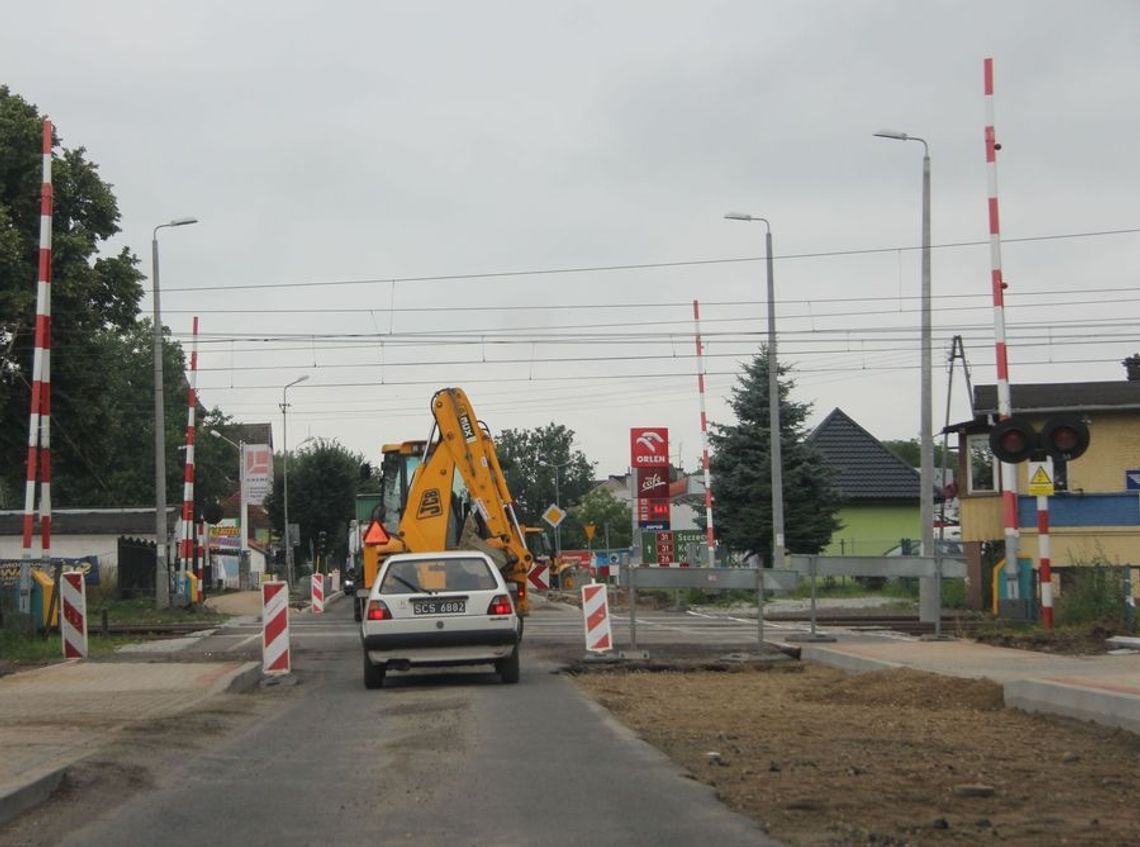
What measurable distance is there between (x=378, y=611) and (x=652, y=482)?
22046mm

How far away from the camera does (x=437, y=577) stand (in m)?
15.9

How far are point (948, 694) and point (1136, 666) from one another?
149 inches

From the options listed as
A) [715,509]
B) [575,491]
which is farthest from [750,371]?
[575,491]

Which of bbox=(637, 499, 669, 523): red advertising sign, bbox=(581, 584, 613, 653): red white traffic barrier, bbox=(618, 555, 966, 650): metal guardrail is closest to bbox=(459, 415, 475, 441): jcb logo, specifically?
bbox=(618, 555, 966, 650): metal guardrail

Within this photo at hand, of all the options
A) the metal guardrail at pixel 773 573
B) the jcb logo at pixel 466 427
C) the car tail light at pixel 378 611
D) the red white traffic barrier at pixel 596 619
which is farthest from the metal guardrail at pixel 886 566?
the car tail light at pixel 378 611

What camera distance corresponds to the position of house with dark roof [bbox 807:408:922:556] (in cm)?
6244

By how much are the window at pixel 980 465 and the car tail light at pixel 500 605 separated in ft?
72.4

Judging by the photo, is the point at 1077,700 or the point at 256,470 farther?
the point at 256,470

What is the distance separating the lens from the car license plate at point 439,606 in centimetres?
1555

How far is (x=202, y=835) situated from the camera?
736 cm

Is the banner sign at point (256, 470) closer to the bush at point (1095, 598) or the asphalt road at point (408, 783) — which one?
the bush at point (1095, 598)

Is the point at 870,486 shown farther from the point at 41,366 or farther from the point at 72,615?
the point at 72,615

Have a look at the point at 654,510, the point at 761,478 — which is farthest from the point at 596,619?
the point at 761,478

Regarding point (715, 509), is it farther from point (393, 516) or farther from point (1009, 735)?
point (1009, 735)
